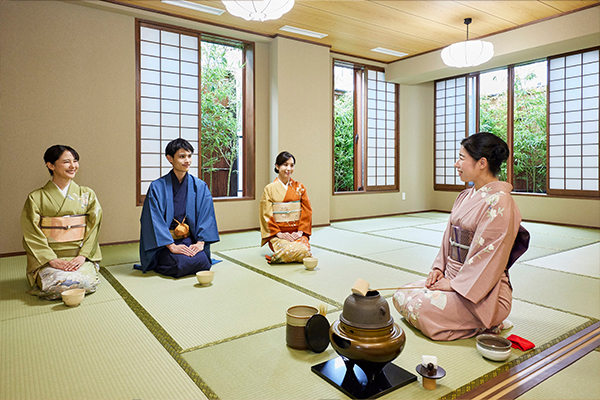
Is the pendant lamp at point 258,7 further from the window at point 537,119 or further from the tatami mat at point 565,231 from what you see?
the window at point 537,119

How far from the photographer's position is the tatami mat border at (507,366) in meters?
1.67

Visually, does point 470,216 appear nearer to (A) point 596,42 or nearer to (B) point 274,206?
(B) point 274,206

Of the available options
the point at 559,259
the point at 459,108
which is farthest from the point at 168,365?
the point at 459,108

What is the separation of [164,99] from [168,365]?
409 centimetres

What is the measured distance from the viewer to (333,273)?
11.6 ft

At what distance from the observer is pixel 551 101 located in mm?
6457

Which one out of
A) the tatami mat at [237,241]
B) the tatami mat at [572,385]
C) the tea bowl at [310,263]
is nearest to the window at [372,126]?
the tatami mat at [237,241]

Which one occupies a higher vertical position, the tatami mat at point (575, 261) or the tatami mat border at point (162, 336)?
the tatami mat at point (575, 261)

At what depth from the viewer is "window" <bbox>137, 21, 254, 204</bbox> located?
514 cm

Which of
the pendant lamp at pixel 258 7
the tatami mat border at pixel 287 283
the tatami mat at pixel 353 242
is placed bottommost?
the tatami mat border at pixel 287 283

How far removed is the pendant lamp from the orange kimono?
5.15 feet

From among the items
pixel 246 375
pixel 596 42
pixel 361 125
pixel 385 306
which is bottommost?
pixel 246 375

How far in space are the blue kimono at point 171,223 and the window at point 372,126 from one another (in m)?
4.08

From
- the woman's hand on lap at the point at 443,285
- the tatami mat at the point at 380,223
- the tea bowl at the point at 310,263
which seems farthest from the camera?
the tatami mat at the point at 380,223
